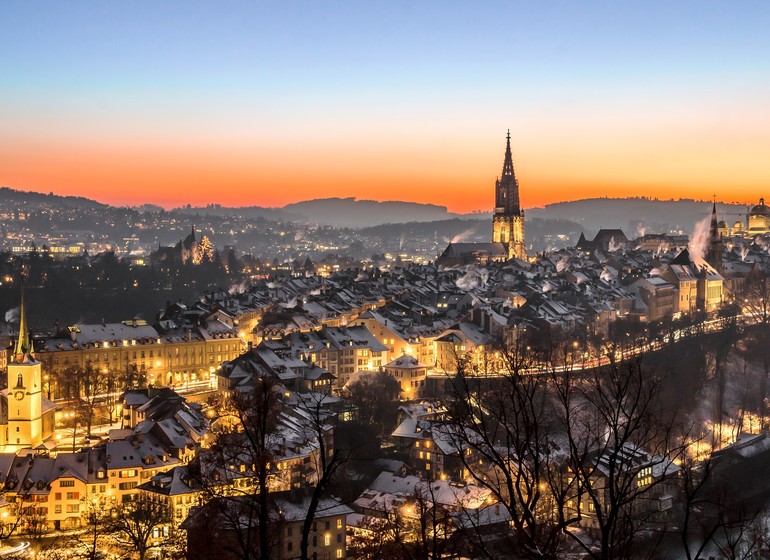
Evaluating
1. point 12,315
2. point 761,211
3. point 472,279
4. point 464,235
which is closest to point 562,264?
point 472,279

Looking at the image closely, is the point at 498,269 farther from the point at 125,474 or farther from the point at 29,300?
the point at 125,474

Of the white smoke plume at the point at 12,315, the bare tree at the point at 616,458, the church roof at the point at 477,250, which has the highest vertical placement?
the bare tree at the point at 616,458

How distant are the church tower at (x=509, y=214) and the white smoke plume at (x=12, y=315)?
43.3m

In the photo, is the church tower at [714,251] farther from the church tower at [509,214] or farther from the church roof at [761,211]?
the church roof at [761,211]

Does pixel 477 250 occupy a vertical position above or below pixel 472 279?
above

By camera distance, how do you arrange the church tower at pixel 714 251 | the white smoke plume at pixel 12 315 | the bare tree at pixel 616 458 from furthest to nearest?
the church tower at pixel 714 251 < the white smoke plume at pixel 12 315 < the bare tree at pixel 616 458

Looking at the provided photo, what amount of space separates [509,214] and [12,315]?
45330 mm

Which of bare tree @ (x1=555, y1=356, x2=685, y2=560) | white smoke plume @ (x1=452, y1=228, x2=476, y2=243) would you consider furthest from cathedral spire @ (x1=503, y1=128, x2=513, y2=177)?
white smoke plume @ (x1=452, y1=228, x2=476, y2=243)

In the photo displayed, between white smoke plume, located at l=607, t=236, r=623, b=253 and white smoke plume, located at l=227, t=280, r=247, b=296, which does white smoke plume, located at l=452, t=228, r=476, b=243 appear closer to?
white smoke plume, located at l=607, t=236, r=623, b=253

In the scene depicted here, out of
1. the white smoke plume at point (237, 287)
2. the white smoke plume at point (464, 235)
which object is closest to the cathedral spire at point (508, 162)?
the white smoke plume at point (237, 287)

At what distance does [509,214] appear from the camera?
90.2 meters

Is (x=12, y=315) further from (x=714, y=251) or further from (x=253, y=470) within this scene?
(x=253, y=470)

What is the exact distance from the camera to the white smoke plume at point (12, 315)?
188 feet

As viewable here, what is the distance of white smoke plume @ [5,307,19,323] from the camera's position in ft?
188
